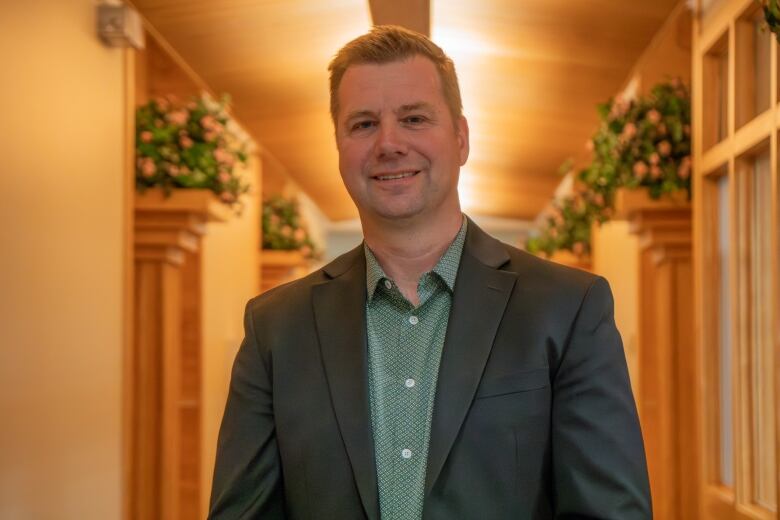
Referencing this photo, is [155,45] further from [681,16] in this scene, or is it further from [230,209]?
[681,16]

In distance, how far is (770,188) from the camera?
3.07 meters

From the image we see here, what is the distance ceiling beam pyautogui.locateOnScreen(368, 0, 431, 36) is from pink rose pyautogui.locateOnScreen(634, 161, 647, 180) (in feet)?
3.00

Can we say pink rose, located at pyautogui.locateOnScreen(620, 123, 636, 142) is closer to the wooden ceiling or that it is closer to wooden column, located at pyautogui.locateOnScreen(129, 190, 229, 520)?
the wooden ceiling

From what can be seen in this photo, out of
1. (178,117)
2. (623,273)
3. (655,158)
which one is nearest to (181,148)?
(178,117)

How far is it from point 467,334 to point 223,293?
6076 millimetres

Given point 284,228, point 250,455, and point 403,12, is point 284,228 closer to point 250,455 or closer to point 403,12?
point 403,12

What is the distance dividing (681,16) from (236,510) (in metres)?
3.01

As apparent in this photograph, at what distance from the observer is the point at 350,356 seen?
5.59 ft

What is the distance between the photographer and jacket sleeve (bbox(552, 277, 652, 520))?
5.15 ft

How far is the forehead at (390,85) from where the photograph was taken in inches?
67.2

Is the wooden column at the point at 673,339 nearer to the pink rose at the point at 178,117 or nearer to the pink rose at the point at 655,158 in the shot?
the pink rose at the point at 655,158

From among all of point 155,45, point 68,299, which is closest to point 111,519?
point 68,299

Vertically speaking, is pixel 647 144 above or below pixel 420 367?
above

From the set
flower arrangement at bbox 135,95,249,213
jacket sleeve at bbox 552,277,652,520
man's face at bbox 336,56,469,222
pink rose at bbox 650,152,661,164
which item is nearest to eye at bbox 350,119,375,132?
man's face at bbox 336,56,469,222
